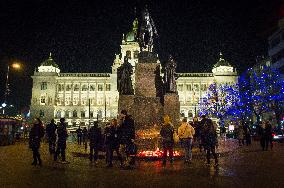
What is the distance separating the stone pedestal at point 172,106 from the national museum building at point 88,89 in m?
83.3

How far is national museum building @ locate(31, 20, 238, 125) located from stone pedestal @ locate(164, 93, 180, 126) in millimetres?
83346

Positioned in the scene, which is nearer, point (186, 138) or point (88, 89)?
point (186, 138)

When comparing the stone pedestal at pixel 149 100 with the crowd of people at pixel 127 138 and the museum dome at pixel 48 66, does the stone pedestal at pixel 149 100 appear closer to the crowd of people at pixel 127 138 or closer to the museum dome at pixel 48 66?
the crowd of people at pixel 127 138

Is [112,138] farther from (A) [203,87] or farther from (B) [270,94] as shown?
(A) [203,87]

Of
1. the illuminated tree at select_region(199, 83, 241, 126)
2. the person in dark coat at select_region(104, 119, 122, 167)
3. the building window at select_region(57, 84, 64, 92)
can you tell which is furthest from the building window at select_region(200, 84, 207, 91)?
the person in dark coat at select_region(104, 119, 122, 167)

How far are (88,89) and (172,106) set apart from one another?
3581 inches

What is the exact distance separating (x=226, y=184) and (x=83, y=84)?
10084 cm

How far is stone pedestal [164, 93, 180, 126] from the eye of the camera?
55.5 ft

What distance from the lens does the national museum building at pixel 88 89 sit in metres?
102

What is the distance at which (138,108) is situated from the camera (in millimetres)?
16938

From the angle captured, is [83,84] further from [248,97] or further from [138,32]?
[138,32]

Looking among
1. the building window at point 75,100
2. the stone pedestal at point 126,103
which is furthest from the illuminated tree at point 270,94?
the building window at point 75,100

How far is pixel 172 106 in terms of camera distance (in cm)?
1698

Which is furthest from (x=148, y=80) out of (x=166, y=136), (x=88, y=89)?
(x=88, y=89)
